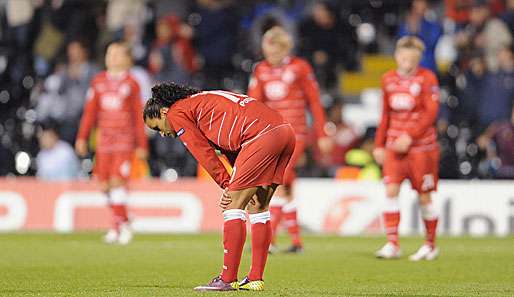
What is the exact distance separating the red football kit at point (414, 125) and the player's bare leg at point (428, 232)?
0.16 m

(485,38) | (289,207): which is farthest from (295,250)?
(485,38)

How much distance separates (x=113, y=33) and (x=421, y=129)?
1103 cm

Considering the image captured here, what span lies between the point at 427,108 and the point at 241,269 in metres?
3.02

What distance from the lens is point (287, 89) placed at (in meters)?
14.4

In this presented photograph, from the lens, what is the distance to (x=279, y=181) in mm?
9492

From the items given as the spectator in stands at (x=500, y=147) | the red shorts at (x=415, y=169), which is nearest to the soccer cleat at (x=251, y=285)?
the red shorts at (x=415, y=169)

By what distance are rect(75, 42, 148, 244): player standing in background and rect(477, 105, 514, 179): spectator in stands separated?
6659 mm

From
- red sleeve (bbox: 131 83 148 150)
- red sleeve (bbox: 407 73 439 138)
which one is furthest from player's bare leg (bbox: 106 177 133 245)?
red sleeve (bbox: 407 73 439 138)

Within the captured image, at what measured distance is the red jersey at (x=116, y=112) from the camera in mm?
16016

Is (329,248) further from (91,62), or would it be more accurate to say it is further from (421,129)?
(91,62)

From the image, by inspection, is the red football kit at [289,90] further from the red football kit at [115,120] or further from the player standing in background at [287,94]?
the red football kit at [115,120]

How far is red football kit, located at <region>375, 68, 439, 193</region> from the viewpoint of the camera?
13398 millimetres

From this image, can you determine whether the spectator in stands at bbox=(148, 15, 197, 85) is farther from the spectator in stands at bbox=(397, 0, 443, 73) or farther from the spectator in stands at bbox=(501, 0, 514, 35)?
the spectator in stands at bbox=(501, 0, 514, 35)

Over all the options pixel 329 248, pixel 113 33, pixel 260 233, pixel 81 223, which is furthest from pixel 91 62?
pixel 260 233
